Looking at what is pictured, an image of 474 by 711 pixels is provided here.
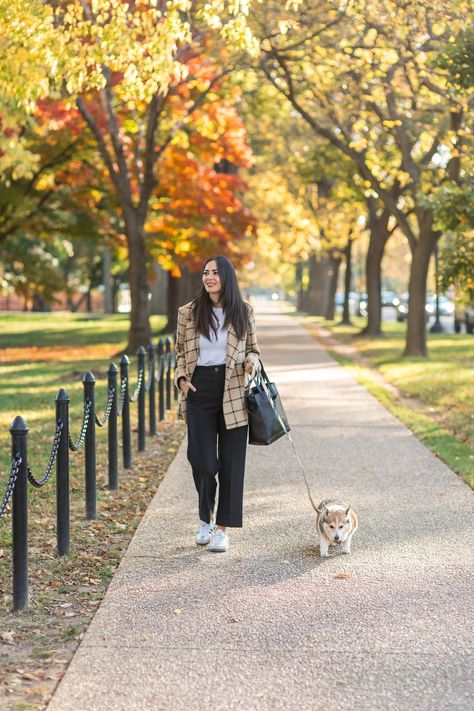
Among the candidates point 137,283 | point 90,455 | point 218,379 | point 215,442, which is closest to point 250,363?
point 218,379

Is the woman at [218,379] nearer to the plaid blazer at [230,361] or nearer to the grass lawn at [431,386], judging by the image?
the plaid blazer at [230,361]

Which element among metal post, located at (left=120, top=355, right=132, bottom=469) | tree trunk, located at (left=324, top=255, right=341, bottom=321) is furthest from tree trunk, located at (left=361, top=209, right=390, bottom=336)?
metal post, located at (left=120, top=355, right=132, bottom=469)

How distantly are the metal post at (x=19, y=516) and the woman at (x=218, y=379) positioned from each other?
4.88 feet

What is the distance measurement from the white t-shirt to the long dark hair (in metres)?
0.03

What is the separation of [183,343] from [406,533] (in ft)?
6.78

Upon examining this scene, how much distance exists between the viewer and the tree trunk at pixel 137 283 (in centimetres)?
2422

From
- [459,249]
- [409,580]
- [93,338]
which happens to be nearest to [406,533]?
[409,580]

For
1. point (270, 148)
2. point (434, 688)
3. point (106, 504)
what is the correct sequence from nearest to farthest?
point (434, 688)
point (106, 504)
point (270, 148)

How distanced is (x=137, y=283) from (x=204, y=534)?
58.2ft

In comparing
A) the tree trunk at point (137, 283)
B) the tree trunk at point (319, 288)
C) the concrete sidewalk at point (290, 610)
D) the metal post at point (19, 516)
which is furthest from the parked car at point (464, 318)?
the metal post at point (19, 516)

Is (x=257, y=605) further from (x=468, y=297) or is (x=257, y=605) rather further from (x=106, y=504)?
(x=468, y=297)

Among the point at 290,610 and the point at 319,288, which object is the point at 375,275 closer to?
the point at 319,288

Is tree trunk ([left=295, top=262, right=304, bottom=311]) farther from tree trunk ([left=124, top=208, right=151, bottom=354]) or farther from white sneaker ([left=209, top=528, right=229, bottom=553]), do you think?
white sneaker ([left=209, top=528, right=229, bottom=553])

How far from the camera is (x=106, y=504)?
888 centimetres
